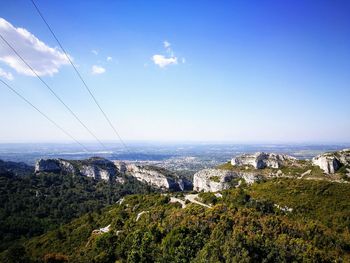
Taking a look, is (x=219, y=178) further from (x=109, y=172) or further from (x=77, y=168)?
(x=77, y=168)

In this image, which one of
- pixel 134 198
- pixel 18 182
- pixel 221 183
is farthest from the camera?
pixel 18 182

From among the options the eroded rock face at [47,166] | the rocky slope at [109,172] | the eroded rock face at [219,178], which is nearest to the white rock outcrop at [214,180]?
the eroded rock face at [219,178]

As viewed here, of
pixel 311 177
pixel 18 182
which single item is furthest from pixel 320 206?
pixel 18 182

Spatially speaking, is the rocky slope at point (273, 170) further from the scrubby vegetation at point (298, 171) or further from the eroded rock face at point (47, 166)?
the eroded rock face at point (47, 166)

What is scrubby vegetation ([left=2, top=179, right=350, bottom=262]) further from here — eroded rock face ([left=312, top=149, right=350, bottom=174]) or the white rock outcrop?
the white rock outcrop

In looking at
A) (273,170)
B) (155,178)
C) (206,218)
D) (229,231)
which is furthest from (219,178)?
(155,178)

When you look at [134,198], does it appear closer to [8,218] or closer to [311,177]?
[8,218]
